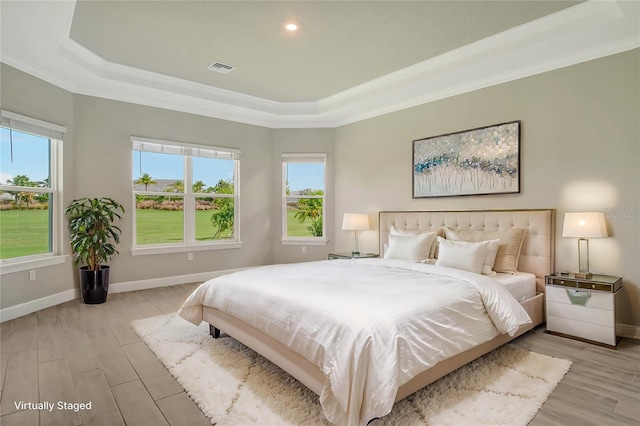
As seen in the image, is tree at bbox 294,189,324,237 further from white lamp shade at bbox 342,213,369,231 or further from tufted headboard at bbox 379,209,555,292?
tufted headboard at bbox 379,209,555,292

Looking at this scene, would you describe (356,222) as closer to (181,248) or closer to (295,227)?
(295,227)

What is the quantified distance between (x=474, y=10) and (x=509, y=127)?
1400 millimetres

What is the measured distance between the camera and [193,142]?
5.59m

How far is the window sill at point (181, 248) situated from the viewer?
5105 millimetres

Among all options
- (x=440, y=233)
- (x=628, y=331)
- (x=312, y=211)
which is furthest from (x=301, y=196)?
(x=628, y=331)

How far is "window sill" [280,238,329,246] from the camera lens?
6.29 metres

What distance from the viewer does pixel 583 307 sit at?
3.15 m

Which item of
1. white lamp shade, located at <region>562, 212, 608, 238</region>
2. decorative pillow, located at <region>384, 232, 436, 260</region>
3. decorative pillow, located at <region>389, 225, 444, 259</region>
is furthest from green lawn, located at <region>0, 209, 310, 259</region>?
white lamp shade, located at <region>562, 212, 608, 238</region>

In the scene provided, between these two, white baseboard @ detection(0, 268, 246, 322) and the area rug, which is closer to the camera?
the area rug

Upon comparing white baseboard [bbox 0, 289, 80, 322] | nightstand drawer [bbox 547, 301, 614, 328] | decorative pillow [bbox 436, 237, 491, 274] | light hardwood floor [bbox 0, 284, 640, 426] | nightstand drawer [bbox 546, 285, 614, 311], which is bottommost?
light hardwood floor [bbox 0, 284, 640, 426]

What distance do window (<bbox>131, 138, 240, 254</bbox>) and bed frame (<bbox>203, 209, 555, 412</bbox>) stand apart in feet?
8.50

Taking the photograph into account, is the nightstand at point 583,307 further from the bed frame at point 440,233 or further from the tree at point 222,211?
the tree at point 222,211

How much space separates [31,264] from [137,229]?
1.37 m

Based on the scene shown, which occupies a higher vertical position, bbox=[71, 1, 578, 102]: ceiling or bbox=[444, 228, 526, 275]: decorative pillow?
bbox=[71, 1, 578, 102]: ceiling
